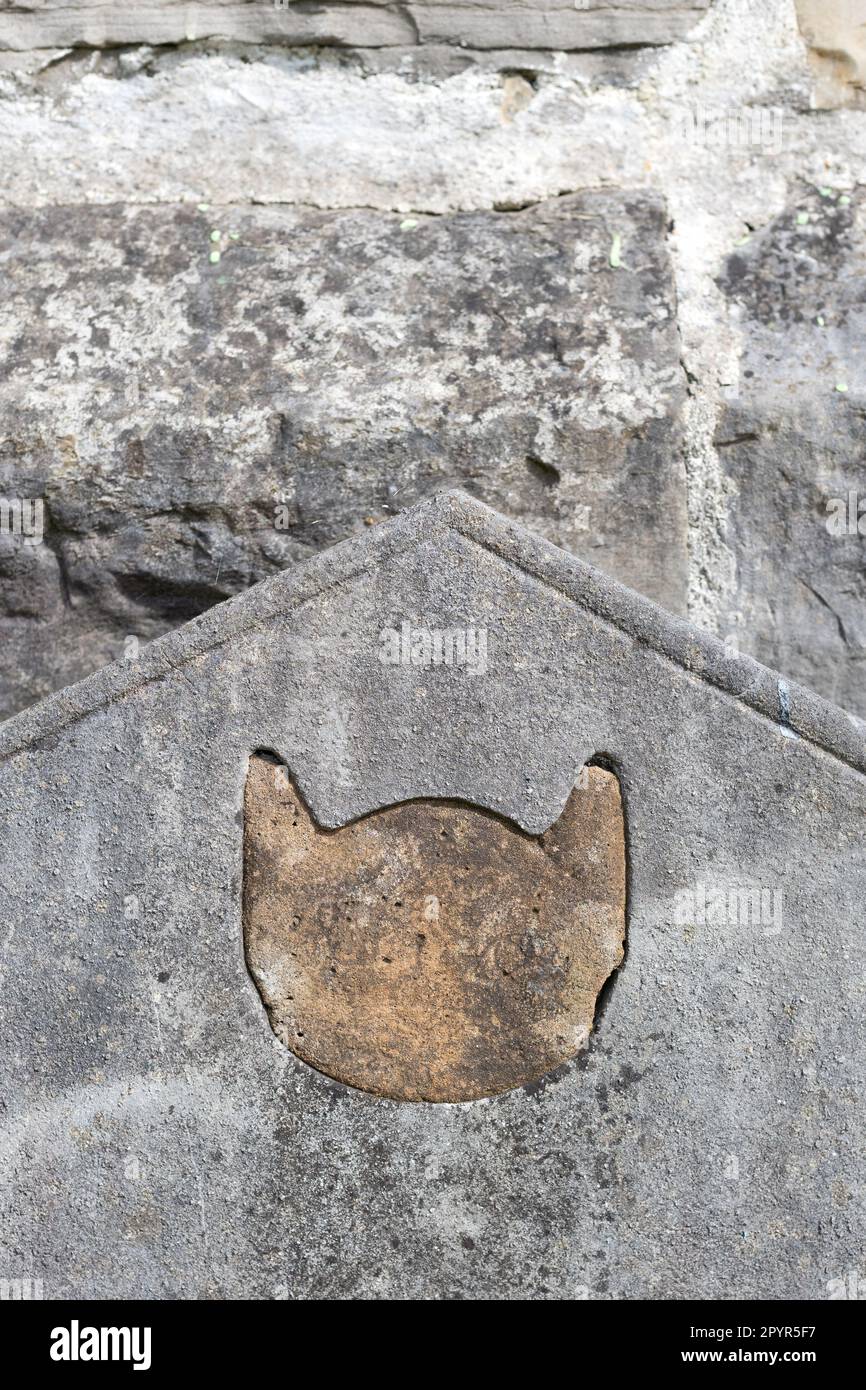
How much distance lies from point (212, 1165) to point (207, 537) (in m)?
0.68

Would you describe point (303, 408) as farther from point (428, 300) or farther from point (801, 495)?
point (801, 495)

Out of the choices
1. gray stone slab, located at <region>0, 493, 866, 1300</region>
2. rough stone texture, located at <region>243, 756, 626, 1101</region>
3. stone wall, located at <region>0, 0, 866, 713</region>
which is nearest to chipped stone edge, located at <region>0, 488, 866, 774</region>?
Answer: gray stone slab, located at <region>0, 493, 866, 1300</region>

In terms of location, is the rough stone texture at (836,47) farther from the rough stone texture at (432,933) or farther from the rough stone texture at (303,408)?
the rough stone texture at (432,933)

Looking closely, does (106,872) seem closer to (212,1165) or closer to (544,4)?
(212,1165)

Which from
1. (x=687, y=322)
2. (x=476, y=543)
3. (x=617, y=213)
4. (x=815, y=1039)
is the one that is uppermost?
(x=617, y=213)

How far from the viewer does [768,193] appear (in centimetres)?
151

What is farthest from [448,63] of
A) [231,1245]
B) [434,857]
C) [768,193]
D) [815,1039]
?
[231,1245]

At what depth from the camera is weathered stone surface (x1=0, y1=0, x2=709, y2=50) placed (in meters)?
1.52

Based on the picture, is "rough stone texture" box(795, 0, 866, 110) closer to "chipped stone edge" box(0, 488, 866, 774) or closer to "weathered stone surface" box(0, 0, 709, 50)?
"weathered stone surface" box(0, 0, 709, 50)

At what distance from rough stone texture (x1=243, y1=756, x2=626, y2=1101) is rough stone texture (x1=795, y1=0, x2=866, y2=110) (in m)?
0.96

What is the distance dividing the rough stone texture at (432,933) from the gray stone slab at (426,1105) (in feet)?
0.06

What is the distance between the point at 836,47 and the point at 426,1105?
4.36ft

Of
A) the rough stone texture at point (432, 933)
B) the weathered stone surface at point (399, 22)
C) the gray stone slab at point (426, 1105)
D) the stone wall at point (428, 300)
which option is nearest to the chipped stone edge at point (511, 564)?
the gray stone slab at point (426, 1105)

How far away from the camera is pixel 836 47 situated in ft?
5.01
